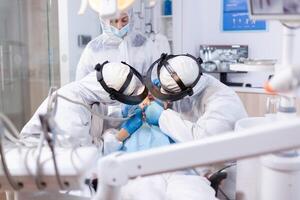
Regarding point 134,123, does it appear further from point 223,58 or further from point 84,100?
point 223,58

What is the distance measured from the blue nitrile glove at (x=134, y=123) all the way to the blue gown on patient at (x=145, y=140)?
0.6 inches

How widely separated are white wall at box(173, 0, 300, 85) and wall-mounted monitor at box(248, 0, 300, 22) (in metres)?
2.41

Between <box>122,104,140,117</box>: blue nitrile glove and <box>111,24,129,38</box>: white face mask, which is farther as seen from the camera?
<box>111,24,129,38</box>: white face mask

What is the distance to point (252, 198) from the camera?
1094 millimetres

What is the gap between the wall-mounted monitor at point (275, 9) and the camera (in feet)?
2.50

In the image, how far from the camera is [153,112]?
1.46 metres

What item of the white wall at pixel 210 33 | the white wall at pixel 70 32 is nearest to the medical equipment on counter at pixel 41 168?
the white wall at pixel 70 32

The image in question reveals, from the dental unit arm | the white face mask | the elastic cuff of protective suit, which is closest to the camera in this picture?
the dental unit arm

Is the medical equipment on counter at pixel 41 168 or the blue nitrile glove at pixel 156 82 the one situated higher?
the blue nitrile glove at pixel 156 82

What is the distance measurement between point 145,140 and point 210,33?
2.25m

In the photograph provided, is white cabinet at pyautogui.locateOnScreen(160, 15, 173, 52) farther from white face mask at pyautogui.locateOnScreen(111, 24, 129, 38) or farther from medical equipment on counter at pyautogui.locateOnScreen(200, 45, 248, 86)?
white face mask at pyautogui.locateOnScreen(111, 24, 129, 38)

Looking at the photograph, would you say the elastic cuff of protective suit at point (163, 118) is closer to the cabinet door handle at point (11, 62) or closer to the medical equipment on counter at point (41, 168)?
the medical equipment on counter at point (41, 168)

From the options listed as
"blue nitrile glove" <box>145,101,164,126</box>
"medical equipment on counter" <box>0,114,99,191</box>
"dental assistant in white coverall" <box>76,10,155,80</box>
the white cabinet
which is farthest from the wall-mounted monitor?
the white cabinet

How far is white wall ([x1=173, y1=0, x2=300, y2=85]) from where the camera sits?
125 inches
